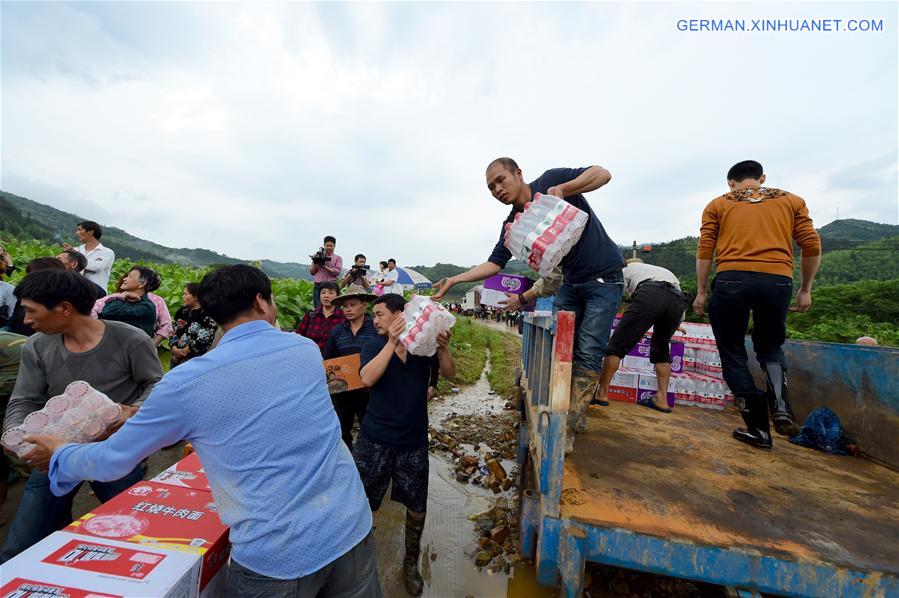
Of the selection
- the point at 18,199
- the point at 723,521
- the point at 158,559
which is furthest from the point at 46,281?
the point at 18,199

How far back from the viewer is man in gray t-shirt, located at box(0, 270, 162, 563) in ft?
6.45

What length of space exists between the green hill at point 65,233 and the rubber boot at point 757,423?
100ft

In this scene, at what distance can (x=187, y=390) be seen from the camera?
133cm

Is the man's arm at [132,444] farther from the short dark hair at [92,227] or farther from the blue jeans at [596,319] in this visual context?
the short dark hair at [92,227]

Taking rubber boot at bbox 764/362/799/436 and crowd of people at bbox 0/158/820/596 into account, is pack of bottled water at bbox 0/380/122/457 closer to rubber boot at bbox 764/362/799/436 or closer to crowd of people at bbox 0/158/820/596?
crowd of people at bbox 0/158/820/596

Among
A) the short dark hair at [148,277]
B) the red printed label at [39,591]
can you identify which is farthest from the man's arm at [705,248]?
the short dark hair at [148,277]

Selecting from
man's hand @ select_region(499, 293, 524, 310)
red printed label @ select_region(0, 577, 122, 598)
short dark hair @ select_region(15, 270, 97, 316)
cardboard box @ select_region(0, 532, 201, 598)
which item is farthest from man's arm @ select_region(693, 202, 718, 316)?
short dark hair @ select_region(15, 270, 97, 316)

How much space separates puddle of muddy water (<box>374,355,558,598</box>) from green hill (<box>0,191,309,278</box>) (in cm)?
2871

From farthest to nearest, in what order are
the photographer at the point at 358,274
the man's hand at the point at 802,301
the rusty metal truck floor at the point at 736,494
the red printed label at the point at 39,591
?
1. the photographer at the point at 358,274
2. the man's hand at the point at 802,301
3. the rusty metal truck floor at the point at 736,494
4. the red printed label at the point at 39,591

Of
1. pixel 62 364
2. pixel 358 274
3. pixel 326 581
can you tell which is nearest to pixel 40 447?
pixel 62 364

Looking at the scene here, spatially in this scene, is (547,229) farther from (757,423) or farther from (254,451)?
(757,423)

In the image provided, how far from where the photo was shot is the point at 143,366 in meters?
2.28

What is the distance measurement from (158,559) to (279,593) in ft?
1.48

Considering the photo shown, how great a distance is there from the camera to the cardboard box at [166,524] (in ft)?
4.97
